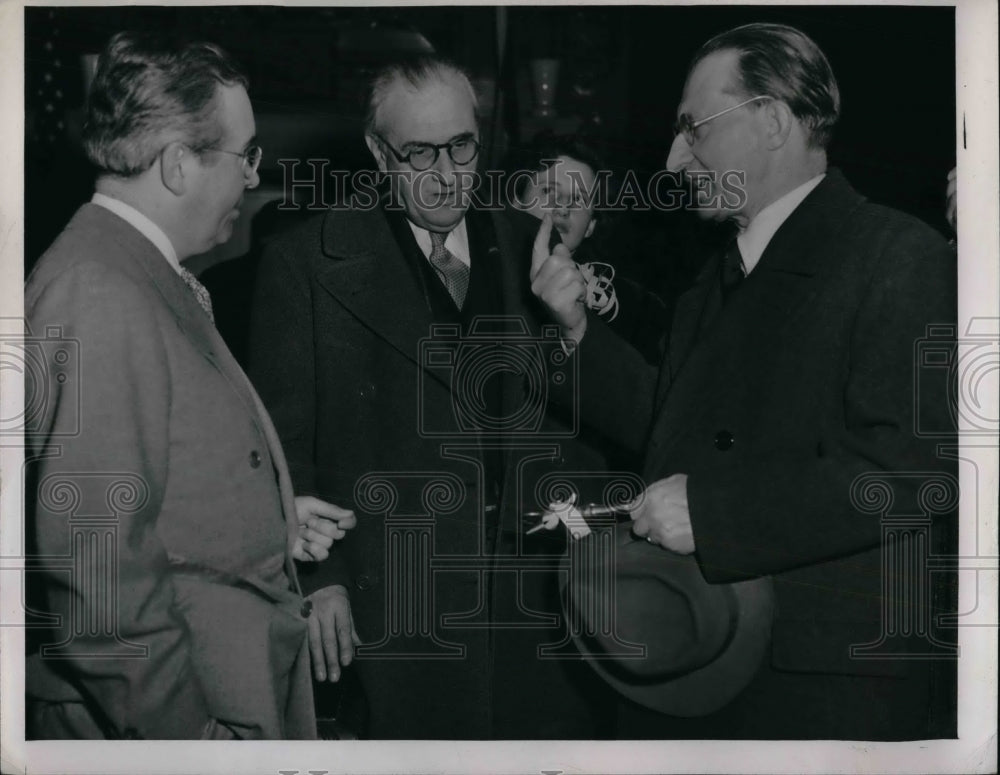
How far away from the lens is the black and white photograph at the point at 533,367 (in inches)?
134

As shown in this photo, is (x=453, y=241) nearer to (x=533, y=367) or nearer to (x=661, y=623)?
(x=533, y=367)

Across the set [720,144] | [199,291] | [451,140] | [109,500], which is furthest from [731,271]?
[109,500]

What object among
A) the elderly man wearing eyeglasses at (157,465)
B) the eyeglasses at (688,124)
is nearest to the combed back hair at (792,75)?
the eyeglasses at (688,124)

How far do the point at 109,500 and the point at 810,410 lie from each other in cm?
186

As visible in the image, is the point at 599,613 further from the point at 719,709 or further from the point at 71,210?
the point at 71,210

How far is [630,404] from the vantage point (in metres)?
3.50

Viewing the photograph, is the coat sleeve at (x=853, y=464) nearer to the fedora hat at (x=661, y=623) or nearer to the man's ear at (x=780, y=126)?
the fedora hat at (x=661, y=623)

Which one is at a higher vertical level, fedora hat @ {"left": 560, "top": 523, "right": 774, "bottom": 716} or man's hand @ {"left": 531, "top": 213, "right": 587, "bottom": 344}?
man's hand @ {"left": 531, "top": 213, "right": 587, "bottom": 344}

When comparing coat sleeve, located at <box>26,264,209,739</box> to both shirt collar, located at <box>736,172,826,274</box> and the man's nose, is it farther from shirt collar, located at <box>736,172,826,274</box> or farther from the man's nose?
shirt collar, located at <box>736,172,826,274</box>

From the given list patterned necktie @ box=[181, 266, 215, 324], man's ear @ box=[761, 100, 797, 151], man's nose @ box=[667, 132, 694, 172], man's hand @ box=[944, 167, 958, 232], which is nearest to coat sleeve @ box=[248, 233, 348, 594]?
patterned necktie @ box=[181, 266, 215, 324]

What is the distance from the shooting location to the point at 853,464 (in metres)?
3.35

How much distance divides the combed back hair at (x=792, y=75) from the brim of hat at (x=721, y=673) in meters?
1.24

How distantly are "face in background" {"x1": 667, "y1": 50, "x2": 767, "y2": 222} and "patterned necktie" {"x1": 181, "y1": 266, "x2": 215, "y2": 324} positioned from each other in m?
1.32

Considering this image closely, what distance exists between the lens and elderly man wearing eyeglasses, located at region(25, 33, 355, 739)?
129 inches
